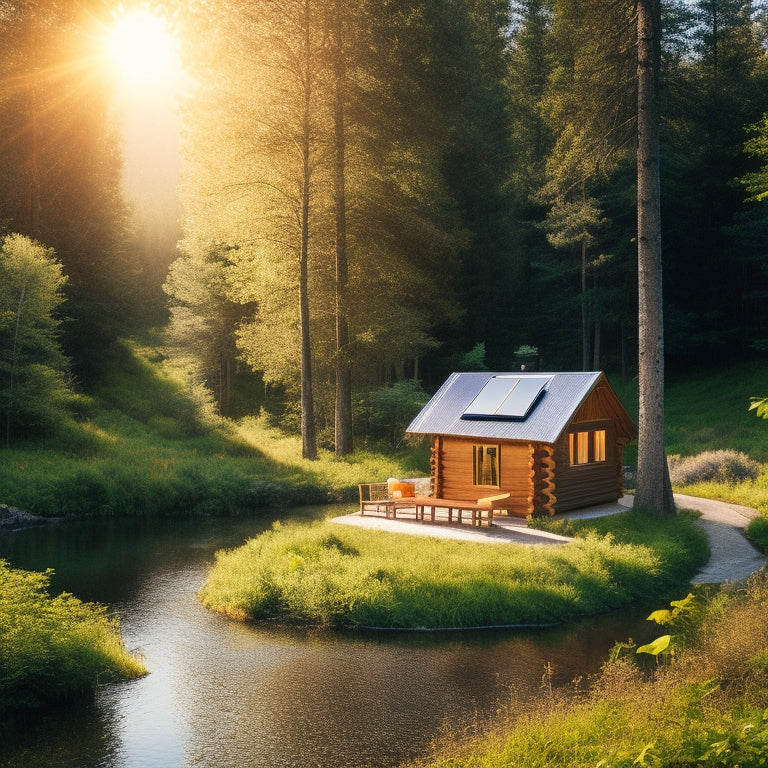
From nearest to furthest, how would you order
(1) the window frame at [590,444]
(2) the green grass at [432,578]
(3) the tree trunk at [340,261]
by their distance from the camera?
(2) the green grass at [432,578]
(1) the window frame at [590,444]
(3) the tree trunk at [340,261]

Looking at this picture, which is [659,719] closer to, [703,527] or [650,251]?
[703,527]

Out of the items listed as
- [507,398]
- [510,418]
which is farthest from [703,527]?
[507,398]

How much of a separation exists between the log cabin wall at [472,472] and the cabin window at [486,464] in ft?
0.32

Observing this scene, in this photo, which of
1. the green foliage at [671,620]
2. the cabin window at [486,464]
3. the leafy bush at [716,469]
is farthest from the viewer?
the leafy bush at [716,469]

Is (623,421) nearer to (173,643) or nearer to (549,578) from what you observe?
(549,578)

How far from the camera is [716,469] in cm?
2686

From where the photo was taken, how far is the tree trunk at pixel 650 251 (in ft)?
65.8

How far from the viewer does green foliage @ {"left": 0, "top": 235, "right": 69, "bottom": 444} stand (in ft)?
89.2

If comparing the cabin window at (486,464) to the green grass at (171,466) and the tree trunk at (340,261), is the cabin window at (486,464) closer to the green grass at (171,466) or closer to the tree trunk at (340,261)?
the green grass at (171,466)

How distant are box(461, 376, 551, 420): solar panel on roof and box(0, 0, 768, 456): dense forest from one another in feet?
19.8

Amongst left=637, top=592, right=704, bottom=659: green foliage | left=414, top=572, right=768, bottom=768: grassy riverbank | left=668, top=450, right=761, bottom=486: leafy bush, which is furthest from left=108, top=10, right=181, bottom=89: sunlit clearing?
left=637, top=592, right=704, bottom=659: green foliage

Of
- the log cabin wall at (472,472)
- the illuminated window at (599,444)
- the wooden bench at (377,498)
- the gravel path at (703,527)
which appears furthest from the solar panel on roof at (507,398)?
the wooden bench at (377,498)

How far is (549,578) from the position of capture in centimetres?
1541

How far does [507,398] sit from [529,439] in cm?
207
